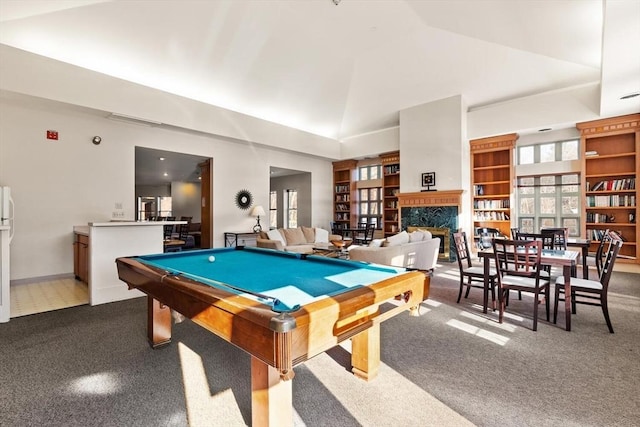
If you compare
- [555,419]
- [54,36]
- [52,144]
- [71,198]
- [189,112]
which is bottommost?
[555,419]

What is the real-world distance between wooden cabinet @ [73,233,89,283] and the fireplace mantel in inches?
264

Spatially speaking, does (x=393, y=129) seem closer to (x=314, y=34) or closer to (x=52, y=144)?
(x=314, y=34)

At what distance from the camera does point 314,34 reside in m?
5.70

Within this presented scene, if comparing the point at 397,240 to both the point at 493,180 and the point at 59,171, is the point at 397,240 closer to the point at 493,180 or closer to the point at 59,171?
the point at 493,180

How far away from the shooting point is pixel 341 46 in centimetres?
616

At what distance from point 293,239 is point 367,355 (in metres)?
5.09

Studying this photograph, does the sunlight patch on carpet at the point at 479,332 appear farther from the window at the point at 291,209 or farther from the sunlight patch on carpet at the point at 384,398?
the window at the point at 291,209

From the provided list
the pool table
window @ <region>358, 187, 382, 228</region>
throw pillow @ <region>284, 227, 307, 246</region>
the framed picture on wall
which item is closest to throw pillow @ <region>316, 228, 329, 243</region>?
throw pillow @ <region>284, 227, 307, 246</region>

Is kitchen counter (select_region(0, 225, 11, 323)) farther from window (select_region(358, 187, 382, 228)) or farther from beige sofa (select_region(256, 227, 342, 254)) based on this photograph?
window (select_region(358, 187, 382, 228))

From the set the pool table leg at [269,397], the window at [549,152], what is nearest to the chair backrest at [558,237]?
the window at [549,152]

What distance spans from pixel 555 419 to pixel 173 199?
14.2 meters

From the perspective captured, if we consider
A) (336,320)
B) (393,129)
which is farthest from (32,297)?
(393,129)

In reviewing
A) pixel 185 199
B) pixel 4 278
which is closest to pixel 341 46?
pixel 4 278

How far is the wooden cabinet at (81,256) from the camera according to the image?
4.57m
